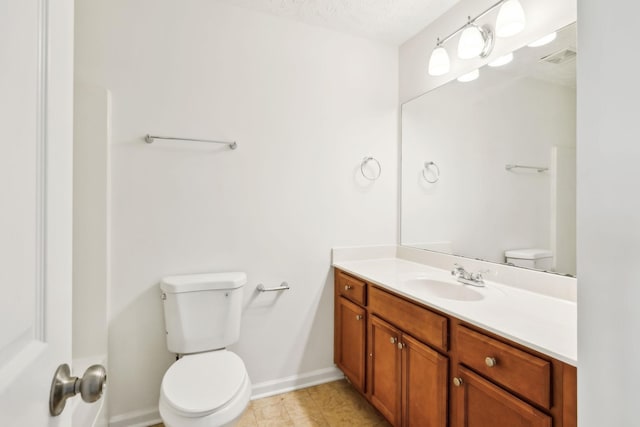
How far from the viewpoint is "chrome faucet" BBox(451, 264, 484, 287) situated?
65.1 inches

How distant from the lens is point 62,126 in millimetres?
504

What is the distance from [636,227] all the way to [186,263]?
1.89 meters

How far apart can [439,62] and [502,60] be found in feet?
1.29

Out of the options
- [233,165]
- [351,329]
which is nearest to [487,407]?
[351,329]

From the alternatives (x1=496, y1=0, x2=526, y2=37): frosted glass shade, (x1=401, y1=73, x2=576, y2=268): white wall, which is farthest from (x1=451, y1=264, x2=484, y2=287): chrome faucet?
(x1=496, y1=0, x2=526, y2=37): frosted glass shade

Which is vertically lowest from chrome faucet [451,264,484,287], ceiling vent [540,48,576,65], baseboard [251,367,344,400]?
baseboard [251,367,344,400]

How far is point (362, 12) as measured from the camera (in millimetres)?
1998

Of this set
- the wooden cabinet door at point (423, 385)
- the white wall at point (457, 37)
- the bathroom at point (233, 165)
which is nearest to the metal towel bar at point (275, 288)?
the bathroom at point (233, 165)

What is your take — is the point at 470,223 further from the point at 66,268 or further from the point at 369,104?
the point at 66,268

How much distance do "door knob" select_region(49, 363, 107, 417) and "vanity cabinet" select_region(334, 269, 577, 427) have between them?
44.3 inches

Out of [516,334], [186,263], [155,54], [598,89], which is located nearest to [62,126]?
[598,89]

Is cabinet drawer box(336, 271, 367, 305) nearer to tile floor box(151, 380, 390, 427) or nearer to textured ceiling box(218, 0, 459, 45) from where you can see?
tile floor box(151, 380, 390, 427)

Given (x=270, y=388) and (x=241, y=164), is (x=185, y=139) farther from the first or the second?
(x=270, y=388)

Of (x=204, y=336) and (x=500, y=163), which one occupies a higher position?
(x=500, y=163)
